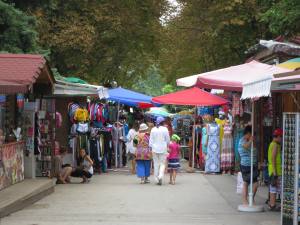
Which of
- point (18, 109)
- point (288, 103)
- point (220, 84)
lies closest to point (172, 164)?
point (18, 109)

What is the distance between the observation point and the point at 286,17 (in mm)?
13094

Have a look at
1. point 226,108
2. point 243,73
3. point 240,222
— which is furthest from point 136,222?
point 226,108

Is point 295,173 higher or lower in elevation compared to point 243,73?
lower

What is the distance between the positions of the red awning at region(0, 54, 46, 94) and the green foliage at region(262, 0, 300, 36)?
200 inches

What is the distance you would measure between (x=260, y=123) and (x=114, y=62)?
729 inches

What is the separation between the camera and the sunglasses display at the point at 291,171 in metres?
10.0

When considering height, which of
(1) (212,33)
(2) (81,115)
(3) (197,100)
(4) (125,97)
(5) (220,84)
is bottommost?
(2) (81,115)

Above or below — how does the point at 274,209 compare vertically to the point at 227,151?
below

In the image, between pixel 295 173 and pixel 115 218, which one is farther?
pixel 115 218

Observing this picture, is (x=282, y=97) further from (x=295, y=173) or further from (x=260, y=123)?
(x=295, y=173)

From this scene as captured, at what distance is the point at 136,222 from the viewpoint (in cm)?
1162

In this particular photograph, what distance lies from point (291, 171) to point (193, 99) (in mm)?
11592

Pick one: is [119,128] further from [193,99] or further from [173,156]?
[173,156]

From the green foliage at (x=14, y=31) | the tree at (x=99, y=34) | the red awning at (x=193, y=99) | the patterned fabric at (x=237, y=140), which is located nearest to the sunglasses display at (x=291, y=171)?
the patterned fabric at (x=237, y=140)
